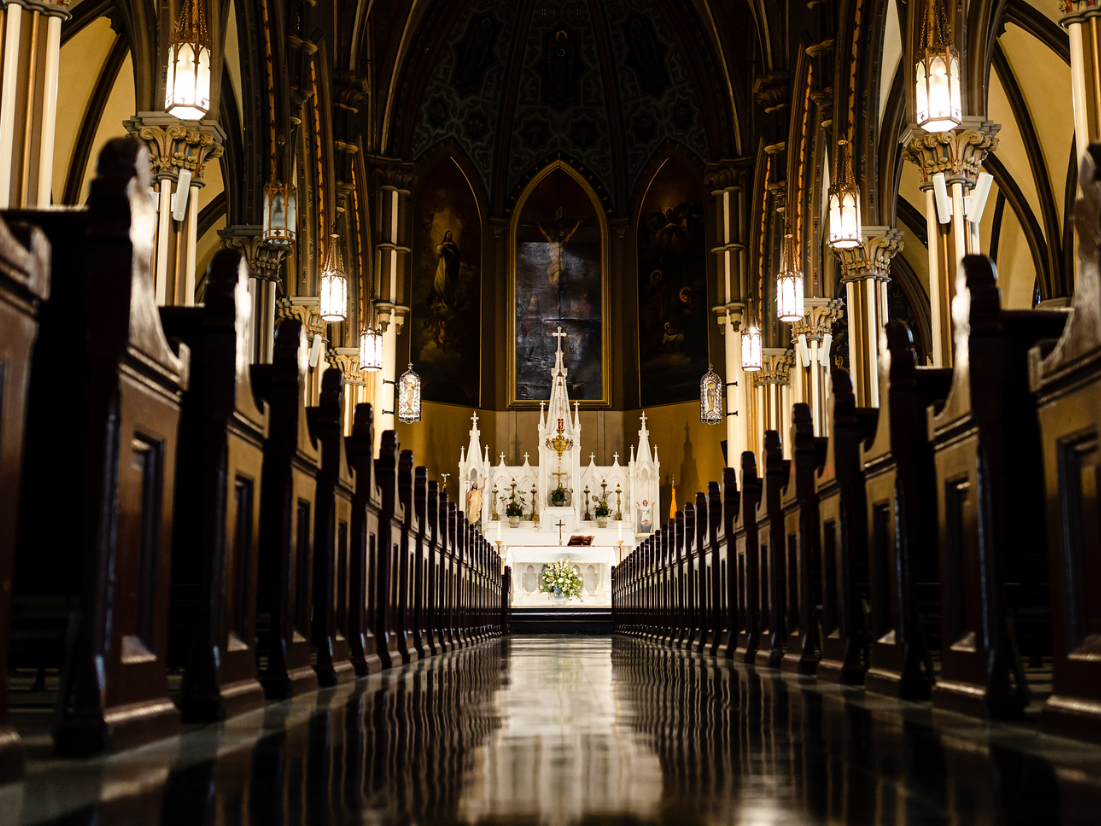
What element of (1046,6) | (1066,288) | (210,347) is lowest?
(210,347)

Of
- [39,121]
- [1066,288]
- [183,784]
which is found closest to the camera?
[183,784]

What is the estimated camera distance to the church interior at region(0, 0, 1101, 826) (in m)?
2.19

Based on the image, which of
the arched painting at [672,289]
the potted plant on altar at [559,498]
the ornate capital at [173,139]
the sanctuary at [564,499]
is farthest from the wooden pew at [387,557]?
the arched painting at [672,289]

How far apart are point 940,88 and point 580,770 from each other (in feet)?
28.5

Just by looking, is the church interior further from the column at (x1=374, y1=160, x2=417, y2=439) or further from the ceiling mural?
the ceiling mural

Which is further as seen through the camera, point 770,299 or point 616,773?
point 770,299

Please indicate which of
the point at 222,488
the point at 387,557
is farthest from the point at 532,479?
the point at 222,488

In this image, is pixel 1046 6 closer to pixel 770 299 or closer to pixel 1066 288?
pixel 1066 288

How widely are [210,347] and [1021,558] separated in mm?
2863

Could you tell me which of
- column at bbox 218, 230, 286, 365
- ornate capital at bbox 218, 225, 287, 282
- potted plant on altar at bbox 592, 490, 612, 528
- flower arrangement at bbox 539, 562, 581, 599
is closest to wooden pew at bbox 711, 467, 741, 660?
column at bbox 218, 230, 286, 365

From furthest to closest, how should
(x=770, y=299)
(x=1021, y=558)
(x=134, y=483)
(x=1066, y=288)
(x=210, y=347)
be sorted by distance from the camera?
(x=770, y=299) → (x=1066, y=288) → (x=1021, y=558) → (x=210, y=347) → (x=134, y=483)

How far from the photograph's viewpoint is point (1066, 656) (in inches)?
109

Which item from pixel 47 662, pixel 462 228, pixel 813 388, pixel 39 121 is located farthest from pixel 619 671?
pixel 462 228

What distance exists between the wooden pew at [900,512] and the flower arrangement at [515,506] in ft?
58.1
